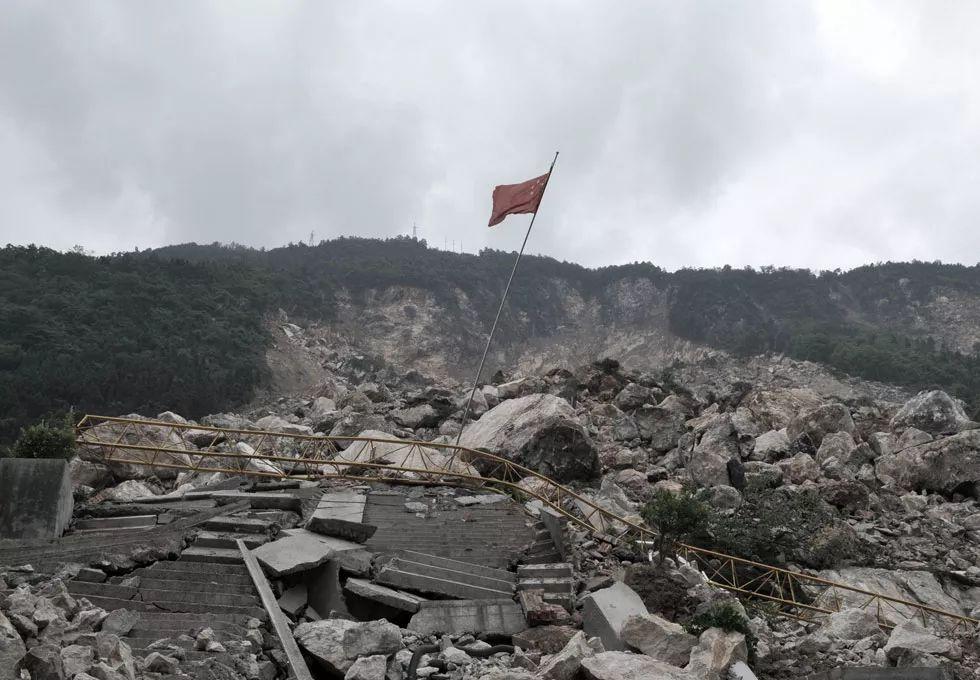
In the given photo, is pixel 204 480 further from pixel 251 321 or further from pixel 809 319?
pixel 809 319

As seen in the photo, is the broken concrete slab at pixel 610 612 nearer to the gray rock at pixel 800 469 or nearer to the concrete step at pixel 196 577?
the concrete step at pixel 196 577

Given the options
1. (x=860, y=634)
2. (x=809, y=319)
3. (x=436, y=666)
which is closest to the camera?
(x=436, y=666)

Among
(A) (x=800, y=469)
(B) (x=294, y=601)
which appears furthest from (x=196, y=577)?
(A) (x=800, y=469)

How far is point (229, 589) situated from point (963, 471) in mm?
13711

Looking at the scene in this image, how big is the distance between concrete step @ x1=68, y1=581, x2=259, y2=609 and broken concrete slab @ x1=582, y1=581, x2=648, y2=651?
2964 mm

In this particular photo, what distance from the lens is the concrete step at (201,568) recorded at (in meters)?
7.02

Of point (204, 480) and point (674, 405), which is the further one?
point (674, 405)

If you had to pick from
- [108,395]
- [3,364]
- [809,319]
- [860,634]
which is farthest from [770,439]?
[809,319]

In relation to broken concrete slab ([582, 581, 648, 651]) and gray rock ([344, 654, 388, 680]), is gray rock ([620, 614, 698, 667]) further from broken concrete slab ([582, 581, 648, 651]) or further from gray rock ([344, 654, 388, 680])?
gray rock ([344, 654, 388, 680])

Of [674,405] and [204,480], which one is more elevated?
[674,405]

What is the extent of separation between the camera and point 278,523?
8453 millimetres

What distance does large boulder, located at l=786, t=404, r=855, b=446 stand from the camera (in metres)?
17.0

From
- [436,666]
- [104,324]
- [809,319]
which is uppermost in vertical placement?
[809,319]

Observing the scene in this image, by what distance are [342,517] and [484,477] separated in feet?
9.34
